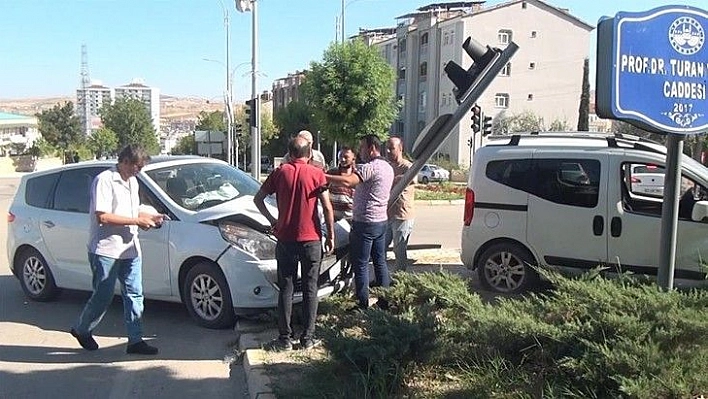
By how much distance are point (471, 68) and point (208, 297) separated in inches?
139

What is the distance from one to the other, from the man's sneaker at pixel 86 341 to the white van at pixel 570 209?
4234 millimetres

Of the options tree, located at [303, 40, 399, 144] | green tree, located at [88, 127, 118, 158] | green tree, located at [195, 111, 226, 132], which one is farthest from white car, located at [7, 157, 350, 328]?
green tree, located at [195, 111, 226, 132]

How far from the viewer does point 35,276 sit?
7.75 meters

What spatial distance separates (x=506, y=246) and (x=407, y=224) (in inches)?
46.9

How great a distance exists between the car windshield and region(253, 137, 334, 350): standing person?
183cm

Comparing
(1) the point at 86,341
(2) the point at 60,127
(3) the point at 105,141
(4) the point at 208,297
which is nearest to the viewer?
(1) the point at 86,341

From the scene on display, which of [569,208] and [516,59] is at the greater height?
[516,59]

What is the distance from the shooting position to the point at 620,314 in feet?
11.9

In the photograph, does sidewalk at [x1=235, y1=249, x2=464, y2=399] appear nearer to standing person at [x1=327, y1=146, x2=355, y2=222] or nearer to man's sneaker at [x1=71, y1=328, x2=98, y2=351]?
man's sneaker at [x1=71, y1=328, x2=98, y2=351]

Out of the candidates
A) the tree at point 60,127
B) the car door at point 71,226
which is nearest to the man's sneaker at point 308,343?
the car door at point 71,226

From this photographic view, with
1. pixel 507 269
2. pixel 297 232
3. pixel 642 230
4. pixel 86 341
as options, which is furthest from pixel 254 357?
pixel 642 230

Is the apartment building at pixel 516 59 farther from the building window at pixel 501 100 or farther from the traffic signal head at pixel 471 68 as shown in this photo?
the traffic signal head at pixel 471 68

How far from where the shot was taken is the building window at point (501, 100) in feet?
195

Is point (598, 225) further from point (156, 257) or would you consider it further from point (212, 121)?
point (212, 121)
